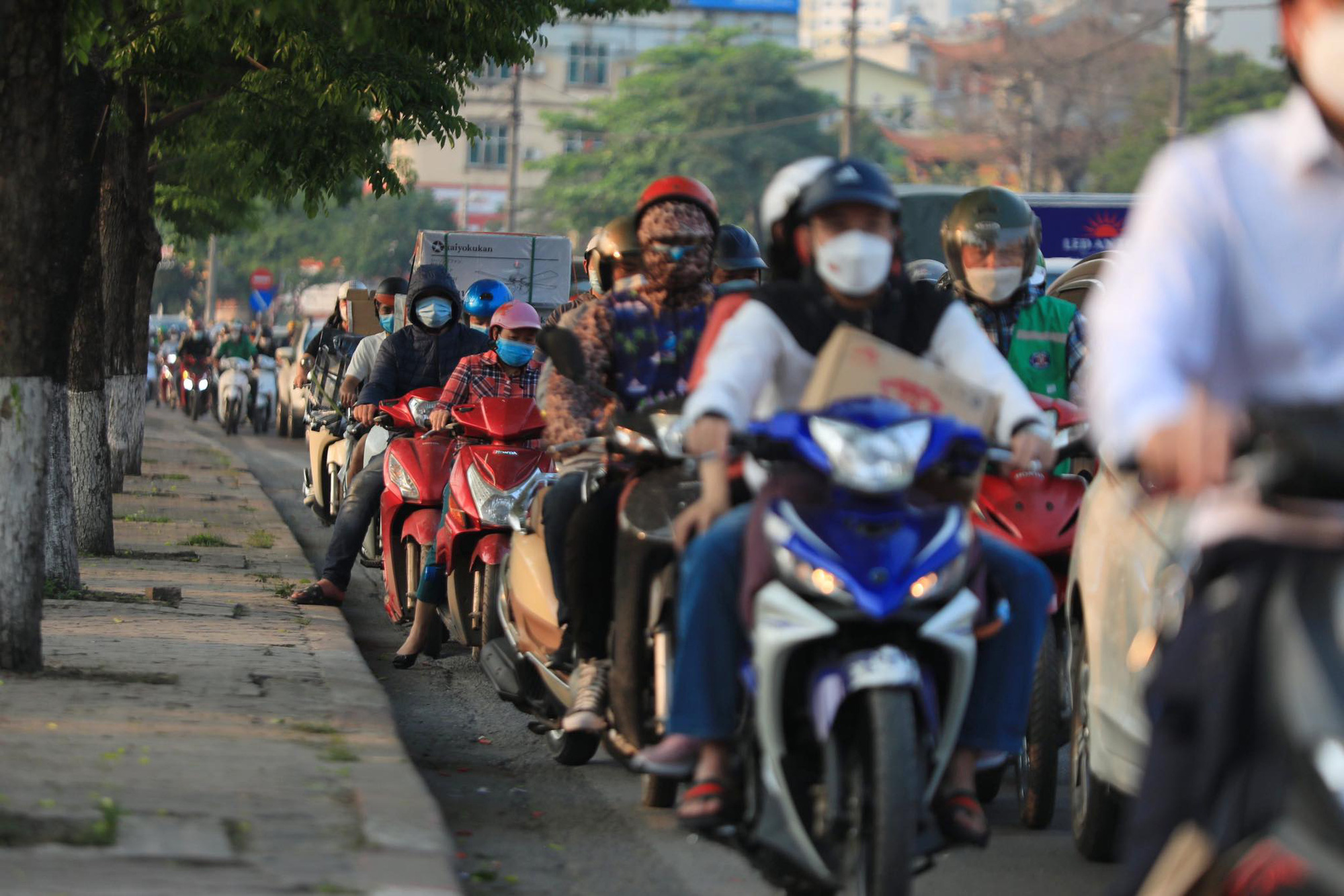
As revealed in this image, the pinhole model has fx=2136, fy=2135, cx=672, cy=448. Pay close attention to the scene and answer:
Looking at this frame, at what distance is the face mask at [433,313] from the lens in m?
11.3

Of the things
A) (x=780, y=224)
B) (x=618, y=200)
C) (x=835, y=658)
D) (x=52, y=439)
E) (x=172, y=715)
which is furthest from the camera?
(x=618, y=200)

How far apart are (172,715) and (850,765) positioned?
10.5 ft

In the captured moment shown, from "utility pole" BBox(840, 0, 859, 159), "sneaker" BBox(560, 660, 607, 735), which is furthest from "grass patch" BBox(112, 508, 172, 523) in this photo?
"utility pole" BBox(840, 0, 859, 159)

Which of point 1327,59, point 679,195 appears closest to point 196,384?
point 679,195

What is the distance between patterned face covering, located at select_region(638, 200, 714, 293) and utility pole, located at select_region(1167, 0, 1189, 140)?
20.8 meters

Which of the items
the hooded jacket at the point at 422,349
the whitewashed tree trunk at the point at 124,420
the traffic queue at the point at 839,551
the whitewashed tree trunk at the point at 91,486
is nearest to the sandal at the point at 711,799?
the traffic queue at the point at 839,551

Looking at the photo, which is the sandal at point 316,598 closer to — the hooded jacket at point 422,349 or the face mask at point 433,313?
the hooded jacket at point 422,349

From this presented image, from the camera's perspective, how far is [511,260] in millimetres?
22000

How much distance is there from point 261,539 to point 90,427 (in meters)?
1.69

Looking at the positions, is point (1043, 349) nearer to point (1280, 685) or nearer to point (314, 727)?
point (314, 727)

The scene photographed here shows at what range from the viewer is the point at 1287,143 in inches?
117

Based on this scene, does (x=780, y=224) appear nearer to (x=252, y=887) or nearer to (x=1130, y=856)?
(x=252, y=887)

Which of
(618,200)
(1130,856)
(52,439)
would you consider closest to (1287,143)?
(1130,856)

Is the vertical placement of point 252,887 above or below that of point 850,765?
below
